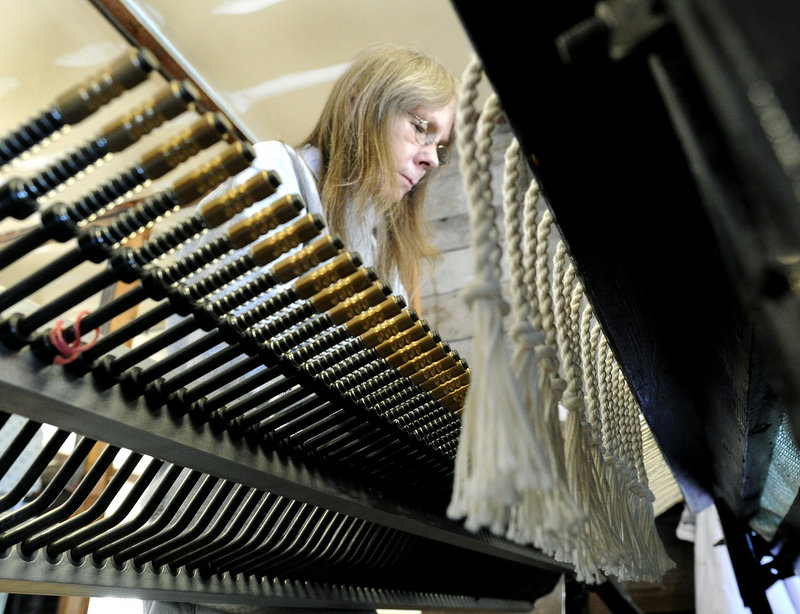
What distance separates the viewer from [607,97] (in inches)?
18.2

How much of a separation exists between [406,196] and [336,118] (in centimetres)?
39

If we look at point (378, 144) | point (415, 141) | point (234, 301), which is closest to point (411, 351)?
point (234, 301)

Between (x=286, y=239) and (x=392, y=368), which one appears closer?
(x=286, y=239)

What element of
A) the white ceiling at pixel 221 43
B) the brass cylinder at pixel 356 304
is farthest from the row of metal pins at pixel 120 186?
the white ceiling at pixel 221 43

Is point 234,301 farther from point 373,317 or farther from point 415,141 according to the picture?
point 415,141

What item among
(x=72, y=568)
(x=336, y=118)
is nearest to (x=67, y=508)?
(x=72, y=568)

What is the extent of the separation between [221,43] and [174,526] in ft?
11.3

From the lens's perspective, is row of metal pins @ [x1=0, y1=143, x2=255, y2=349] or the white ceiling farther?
the white ceiling

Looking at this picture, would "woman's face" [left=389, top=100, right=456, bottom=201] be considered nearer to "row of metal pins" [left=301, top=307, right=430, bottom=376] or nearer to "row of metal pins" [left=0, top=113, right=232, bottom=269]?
"row of metal pins" [left=301, top=307, right=430, bottom=376]

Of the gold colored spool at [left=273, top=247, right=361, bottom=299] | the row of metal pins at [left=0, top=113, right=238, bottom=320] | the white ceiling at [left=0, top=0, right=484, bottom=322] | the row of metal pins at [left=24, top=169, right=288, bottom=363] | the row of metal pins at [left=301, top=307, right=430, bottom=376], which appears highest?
the white ceiling at [left=0, top=0, right=484, bottom=322]

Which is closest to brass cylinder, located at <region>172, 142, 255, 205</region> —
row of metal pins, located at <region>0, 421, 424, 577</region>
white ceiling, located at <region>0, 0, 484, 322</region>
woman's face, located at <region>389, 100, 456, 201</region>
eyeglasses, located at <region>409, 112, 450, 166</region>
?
row of metal pins, located at <region>0, 421, 424, 577</region>

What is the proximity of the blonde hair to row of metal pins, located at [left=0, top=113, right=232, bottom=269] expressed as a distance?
926 mm

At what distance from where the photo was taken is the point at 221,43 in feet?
12.9

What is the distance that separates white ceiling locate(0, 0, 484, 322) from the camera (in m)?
3.72
